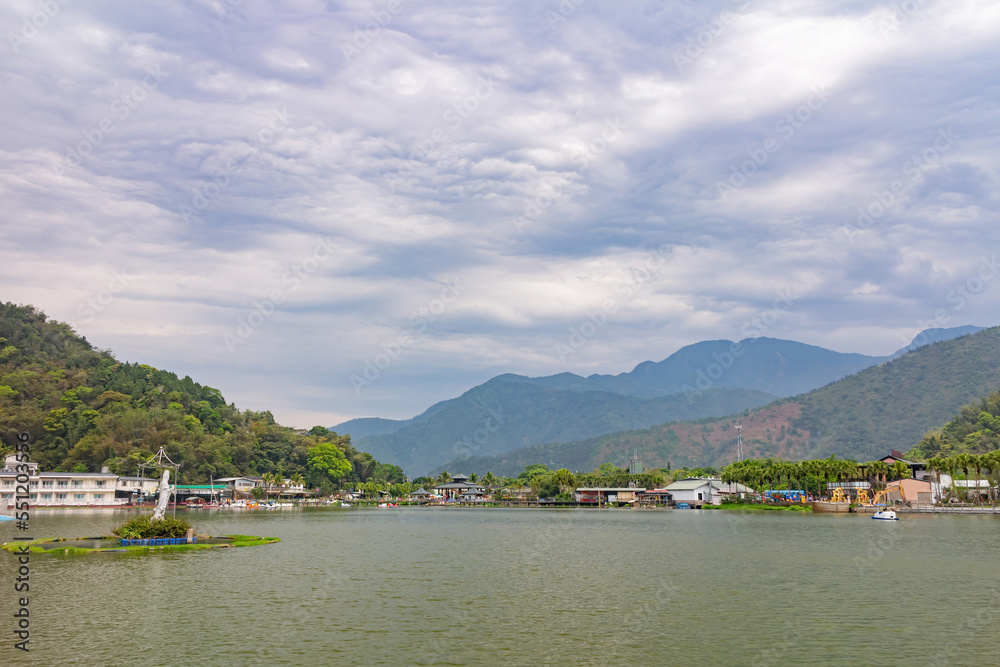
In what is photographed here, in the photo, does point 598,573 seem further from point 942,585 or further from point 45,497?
point 45,497

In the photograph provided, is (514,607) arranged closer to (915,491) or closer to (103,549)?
(103,549)

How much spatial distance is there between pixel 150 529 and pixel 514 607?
3854 cm

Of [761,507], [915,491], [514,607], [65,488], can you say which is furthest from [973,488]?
[65,488]

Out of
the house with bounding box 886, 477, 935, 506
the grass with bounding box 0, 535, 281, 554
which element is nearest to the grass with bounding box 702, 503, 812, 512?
the house with bounding box 886, 477, 935, 506

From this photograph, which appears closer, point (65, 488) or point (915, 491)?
point (915, 491)

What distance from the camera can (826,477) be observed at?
154 metres

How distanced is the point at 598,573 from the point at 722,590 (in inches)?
394

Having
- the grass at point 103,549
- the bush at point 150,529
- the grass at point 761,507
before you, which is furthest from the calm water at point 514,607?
the grass at point 761,507

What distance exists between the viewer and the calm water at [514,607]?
25688 millimetres

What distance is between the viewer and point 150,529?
2283 inches

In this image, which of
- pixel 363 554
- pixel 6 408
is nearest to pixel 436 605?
pixel 363 554

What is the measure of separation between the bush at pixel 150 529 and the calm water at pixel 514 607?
5.62 m

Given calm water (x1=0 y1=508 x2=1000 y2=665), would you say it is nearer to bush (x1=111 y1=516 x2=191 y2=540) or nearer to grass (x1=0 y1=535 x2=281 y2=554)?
grass (x1=0 y1=535 x2=281 y2=554)

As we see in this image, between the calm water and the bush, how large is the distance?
18.4 feet
